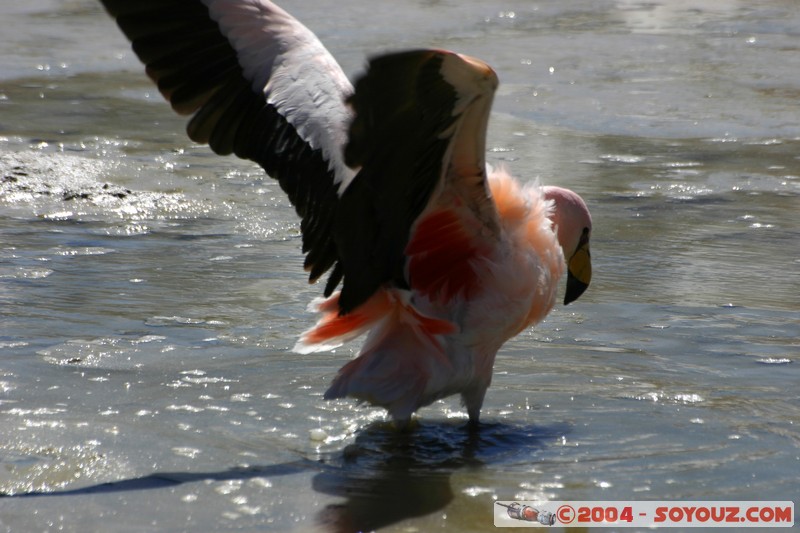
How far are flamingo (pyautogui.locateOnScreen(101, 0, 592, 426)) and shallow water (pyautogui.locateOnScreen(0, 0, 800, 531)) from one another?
27 cm

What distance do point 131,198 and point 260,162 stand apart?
3300 millimetres

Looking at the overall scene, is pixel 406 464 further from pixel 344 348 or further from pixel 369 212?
pixel 344 348

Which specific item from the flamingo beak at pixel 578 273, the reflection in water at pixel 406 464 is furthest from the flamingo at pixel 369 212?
the flamingo beak at pixel 578 273

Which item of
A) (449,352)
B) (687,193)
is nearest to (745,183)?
(687,193)

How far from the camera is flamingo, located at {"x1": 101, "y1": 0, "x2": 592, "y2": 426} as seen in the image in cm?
393

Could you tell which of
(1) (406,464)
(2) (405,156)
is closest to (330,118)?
(2) (405,156)

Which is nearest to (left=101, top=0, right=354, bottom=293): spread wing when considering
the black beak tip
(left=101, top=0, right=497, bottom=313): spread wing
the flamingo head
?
(left=101, top=0, right=497, bottom=313): spread wing

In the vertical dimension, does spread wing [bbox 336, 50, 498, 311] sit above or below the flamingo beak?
above

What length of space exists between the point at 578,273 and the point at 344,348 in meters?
1.04

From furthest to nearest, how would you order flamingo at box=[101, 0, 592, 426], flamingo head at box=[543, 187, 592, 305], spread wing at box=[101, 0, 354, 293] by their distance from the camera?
flamingo head at box=[543, 187, 592, 305], spread wing at box=[101, 0, 354, 293], flamingo at box=[101, 0, 592, 426]

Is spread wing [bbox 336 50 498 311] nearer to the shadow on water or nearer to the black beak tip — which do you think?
the shadow on water

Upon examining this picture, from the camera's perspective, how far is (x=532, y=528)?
3.41m

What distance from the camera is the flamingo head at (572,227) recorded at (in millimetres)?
4812

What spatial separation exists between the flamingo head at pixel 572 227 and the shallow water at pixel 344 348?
1.01 feet
